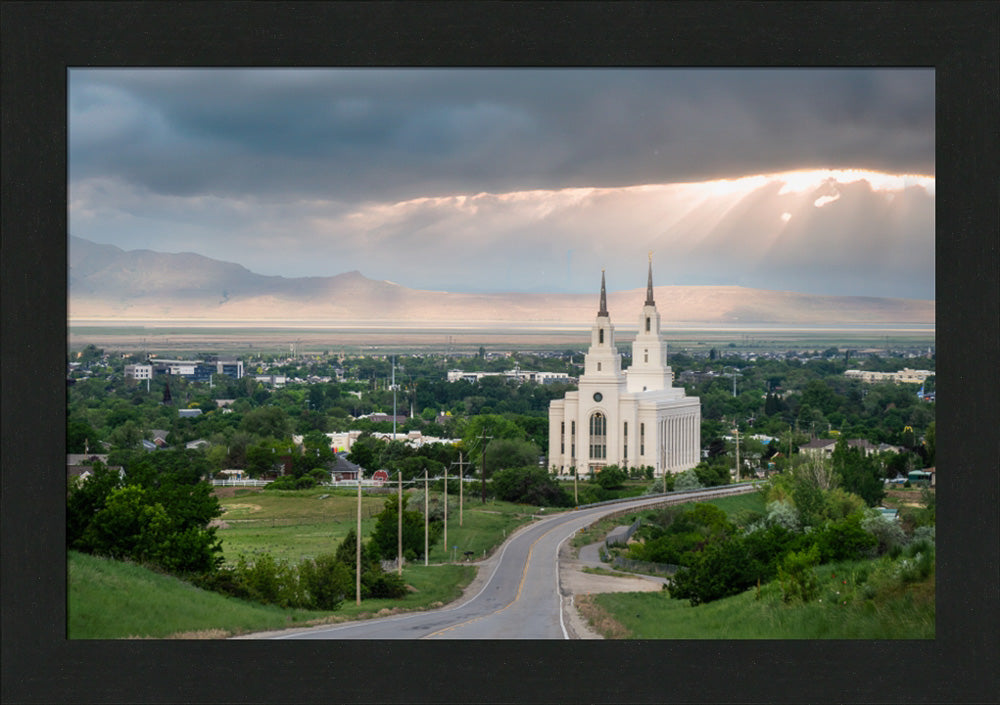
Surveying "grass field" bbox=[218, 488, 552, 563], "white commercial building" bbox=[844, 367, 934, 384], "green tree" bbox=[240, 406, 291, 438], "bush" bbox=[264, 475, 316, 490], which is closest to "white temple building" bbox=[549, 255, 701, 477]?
"grass field" bbox=[218, 488, 552, 563]

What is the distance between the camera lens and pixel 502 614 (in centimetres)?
817

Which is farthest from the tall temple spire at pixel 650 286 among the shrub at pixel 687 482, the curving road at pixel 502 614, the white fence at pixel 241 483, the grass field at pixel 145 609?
the shrub at pixel 687 482

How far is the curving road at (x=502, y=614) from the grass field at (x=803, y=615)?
0.42m

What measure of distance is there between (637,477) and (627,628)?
19.1 m

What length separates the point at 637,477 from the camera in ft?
85.1

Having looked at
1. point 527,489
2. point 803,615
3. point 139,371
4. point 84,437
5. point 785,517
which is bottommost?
point 527,489

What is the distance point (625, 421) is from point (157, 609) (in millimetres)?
22024

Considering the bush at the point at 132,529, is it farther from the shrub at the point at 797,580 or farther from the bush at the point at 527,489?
the bush at the point at 527,489

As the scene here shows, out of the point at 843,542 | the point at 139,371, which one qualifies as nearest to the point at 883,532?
the point at 843,542

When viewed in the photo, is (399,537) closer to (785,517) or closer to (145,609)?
(785,517)

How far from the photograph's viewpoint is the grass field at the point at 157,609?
21.3 ft

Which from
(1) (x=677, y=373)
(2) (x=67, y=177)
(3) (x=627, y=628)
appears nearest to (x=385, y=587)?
(3) (x=627, y=628)

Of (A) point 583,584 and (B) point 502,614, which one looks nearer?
(B) point 502,614

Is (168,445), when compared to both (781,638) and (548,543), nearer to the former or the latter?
(548,543)
